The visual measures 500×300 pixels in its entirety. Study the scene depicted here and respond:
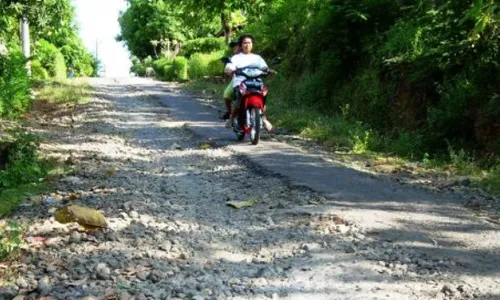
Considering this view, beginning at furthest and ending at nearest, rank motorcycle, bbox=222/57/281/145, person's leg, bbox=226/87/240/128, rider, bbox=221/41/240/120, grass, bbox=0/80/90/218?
rider, bbox=221/41/240/120, person's leg, bbox=226/87/240/128, motorcycle, bbox=222/57/281/145, grass, bbox=0/80/90/218

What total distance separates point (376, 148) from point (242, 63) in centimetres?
272

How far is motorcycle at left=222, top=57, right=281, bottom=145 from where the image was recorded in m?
9.33

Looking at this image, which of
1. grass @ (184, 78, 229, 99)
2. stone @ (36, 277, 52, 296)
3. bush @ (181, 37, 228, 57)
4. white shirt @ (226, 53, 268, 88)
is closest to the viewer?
stone @ (36, 277, 52, 296)

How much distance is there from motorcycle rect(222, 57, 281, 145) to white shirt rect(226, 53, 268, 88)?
8cm

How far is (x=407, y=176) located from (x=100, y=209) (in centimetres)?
403

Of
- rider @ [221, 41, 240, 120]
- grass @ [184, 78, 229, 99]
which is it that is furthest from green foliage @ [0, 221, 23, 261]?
grass @ [184, 78, 229, 99]

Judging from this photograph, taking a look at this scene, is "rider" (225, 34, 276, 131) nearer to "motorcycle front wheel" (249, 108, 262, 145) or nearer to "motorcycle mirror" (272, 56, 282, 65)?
"motorcycle front wheel" (249, 108, 262, 145)

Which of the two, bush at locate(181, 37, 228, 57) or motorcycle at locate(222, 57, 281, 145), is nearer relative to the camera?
motorcycle at locate(222, 57, 281, 145)

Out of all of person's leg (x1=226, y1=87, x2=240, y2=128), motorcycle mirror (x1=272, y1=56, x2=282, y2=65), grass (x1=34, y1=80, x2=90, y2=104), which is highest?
motorcycle mirror (x1=272, y1=56, x2=282, y2=65)

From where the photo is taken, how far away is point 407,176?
289 inches

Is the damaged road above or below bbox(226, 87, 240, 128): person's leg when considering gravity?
below

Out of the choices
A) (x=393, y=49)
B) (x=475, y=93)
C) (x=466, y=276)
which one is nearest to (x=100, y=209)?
(x=466, y=276)

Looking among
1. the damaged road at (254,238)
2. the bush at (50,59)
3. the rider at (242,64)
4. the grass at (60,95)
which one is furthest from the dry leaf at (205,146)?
the bush at (50,59)

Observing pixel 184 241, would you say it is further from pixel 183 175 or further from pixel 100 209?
pixel 183 175
